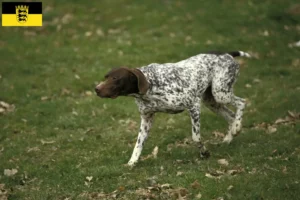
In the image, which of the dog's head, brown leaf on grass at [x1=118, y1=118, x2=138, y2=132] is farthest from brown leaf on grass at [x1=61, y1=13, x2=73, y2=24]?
the dog's head

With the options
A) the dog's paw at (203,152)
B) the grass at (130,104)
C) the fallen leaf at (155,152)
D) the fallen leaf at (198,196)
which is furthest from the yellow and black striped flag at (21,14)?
the fallen leaf at (198,196)

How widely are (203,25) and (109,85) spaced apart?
1207cm

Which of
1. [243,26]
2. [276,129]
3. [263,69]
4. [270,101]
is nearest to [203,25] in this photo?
[243,26]

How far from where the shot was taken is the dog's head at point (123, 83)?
8617mm

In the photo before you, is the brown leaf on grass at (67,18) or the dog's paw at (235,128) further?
the brown leaf on grass at (67,18)

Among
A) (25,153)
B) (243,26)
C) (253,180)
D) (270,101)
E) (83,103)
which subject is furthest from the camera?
(243,26)

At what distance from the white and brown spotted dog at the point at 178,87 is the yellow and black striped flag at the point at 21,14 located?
11398mm

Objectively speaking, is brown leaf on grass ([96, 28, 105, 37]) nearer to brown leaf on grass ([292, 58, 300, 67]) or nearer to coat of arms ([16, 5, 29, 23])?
coat of arms ([16, 5, 29, 23])

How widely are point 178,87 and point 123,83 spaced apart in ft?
3.46

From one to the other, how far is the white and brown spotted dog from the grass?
674 mm

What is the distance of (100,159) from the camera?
10125 mm

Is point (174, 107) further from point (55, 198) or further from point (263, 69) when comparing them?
point (263, 69)

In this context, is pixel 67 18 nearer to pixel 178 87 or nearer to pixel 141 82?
pixel 178 87

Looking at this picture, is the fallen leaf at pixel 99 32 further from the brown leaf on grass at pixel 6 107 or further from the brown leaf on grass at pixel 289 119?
the brown leaf on grass at pixel 289 119
